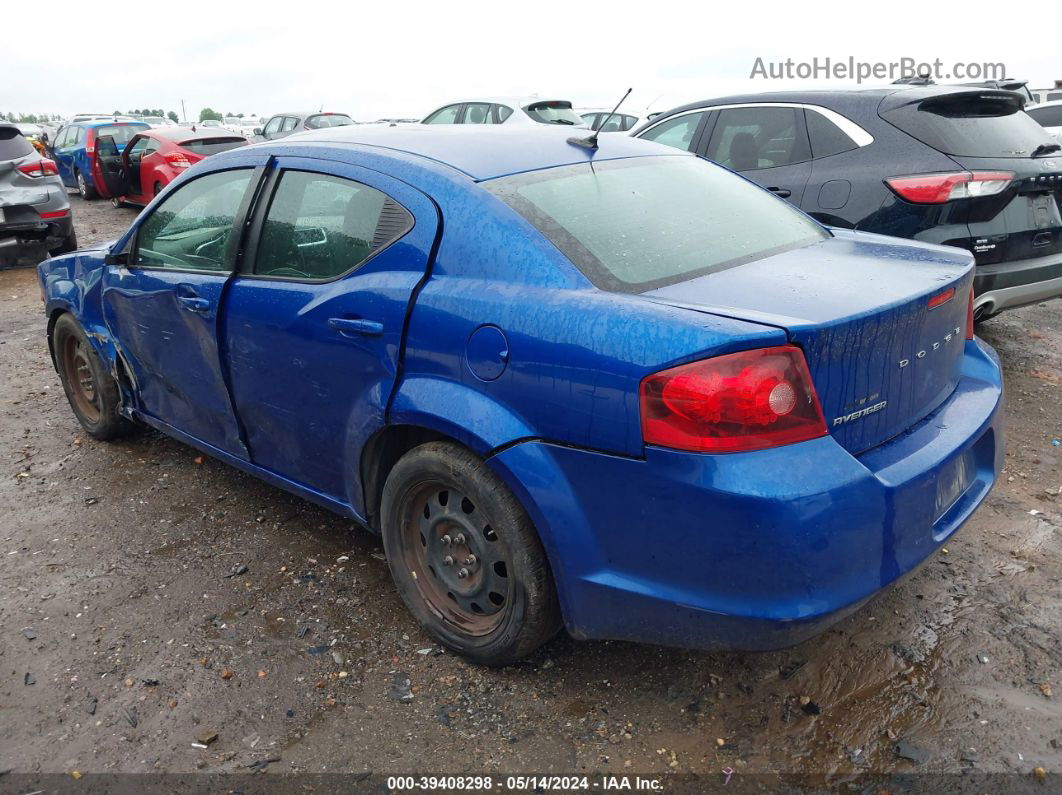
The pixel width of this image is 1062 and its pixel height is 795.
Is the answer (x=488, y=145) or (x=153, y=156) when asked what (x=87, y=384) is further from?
(x=153, y=156)

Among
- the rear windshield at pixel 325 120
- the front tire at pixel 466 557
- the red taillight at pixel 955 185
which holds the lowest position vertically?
the front tire at pixel 466 557

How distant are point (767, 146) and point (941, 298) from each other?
3336 mm

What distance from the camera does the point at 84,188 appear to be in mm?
15828

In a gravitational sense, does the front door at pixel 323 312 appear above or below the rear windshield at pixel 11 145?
below

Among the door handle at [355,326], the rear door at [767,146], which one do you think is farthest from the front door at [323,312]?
the rear door at [767,146]

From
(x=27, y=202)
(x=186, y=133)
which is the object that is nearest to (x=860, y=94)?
(x=27, y=202)

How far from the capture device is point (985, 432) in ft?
8.59

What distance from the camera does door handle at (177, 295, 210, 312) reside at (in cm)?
329

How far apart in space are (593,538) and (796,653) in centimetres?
95

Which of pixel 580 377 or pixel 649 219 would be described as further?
pixel 649 219

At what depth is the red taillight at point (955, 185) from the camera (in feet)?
14.8

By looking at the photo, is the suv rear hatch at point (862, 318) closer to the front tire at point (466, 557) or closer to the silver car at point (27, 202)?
the front tire at point (466, 557)

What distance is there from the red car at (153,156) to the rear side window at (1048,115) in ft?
37.1

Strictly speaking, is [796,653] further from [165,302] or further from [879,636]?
[165,302]
